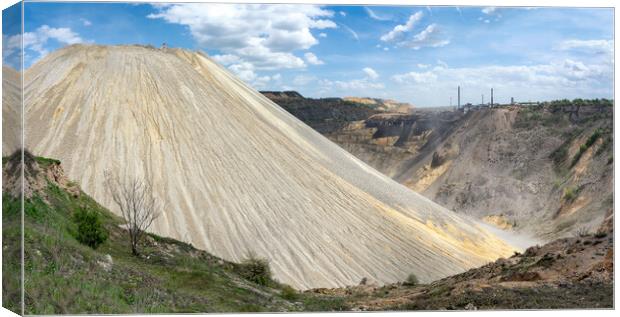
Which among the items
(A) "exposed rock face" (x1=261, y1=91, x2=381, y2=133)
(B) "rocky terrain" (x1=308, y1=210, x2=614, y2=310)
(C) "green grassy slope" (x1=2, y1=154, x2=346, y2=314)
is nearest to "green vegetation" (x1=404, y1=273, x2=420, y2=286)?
(B) "rocky terrain" (x1=308, y1=210, x2=614, y2=310)

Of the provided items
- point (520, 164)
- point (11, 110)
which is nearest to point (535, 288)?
point (11, 110)

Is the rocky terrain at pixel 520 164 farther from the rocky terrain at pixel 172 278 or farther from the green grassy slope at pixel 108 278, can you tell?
the green grassy slope at pixel 108 278

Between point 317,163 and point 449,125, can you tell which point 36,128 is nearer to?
point 317,163

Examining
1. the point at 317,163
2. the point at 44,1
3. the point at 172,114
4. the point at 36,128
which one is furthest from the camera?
the point at 317,163

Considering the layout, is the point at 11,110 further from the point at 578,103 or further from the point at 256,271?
the point at 578,103

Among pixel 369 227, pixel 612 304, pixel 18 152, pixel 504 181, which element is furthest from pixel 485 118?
pixel 18 152

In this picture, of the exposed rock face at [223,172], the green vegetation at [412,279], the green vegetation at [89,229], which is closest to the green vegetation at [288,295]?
the exposed rock face at [223,172]
